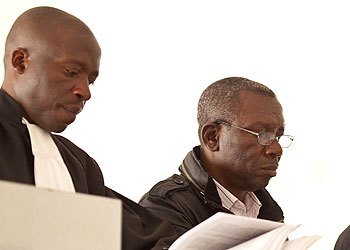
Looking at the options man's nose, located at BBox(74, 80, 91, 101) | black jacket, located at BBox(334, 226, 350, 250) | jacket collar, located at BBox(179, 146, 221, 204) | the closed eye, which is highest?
the closed eye

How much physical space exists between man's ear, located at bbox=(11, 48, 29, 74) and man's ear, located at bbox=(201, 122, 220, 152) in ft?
3.12

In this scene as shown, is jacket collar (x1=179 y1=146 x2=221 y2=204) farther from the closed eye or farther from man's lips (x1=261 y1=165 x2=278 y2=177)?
the closed eye

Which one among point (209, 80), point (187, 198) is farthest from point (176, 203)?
point (209, 80)

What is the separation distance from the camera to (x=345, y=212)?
440cm

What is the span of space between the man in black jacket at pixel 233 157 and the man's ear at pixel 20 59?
0.75 metres

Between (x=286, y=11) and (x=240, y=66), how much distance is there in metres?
0.44

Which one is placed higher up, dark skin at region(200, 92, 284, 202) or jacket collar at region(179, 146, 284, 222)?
dark skin at region(200, 92, 284, 202)

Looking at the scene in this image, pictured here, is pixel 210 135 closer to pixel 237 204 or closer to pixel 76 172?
pixel 237 204

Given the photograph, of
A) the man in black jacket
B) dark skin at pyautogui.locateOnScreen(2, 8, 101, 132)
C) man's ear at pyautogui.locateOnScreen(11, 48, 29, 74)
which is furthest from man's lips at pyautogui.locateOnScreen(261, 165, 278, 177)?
man's ear at pyautogui.locateOnScreen(11, 48, 29, 74)

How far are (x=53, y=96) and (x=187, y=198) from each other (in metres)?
0.78

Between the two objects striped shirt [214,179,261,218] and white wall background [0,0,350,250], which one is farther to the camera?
white wall background [0,0,350,250]

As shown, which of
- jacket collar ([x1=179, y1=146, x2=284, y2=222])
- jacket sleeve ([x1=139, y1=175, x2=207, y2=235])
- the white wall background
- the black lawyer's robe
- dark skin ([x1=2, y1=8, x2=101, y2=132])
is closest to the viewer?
the black lawyer's robe

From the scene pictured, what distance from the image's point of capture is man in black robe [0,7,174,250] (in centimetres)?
168

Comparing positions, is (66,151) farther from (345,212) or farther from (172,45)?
(345,212)
